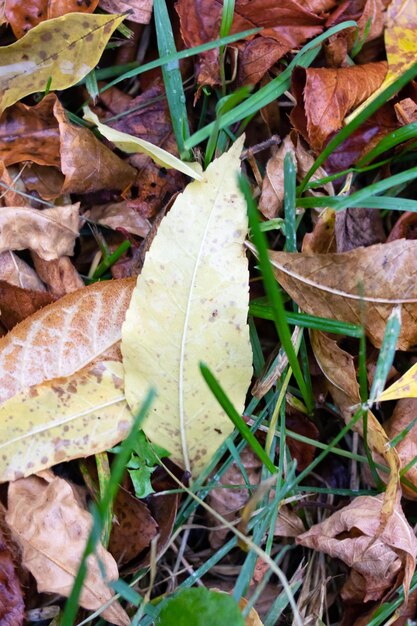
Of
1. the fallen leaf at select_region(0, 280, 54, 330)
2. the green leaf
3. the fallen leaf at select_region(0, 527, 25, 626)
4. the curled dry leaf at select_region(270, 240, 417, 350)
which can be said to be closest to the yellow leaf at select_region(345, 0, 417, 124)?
the curled dry leaf at select_region(270, 240, 417, 350)

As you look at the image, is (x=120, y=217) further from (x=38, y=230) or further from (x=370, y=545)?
(x=370, y=545)

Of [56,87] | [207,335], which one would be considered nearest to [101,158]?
[56,87]

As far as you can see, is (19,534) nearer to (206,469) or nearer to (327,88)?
(206,469)

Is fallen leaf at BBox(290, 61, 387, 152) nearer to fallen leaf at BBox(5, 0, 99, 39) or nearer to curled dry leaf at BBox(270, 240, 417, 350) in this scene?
curled dry leaf at BBox(270, 240, 417, 350)

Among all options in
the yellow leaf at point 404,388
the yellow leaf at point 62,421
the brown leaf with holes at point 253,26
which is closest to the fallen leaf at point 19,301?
the yellow leaf at point 62,421

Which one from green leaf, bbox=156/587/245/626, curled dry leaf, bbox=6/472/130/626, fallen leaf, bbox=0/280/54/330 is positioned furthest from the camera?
fallen leaf, bbox=0/280/54/330

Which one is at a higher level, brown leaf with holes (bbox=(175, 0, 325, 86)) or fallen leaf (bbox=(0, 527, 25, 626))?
brown leaf with holes (bbox=(175, 0, 325, 86))

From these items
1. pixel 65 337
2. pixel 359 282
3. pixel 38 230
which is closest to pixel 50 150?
pixel 38 230
